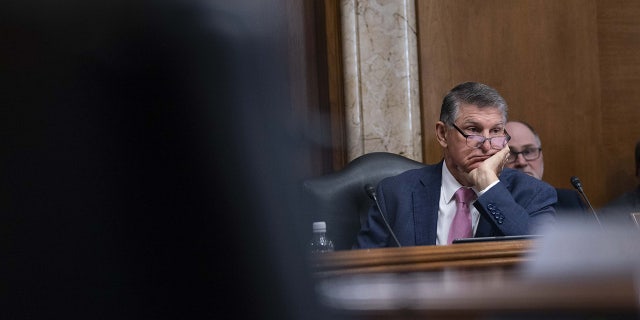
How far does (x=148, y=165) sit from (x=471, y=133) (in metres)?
3.23

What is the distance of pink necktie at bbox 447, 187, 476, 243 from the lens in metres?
3.51

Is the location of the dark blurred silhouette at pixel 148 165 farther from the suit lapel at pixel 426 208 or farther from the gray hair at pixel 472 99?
the gray hair at pixel 472 99

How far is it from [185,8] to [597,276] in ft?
1.03

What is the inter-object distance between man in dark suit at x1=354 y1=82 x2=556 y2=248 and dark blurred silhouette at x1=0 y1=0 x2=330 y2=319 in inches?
107

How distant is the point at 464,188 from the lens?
12.1ft

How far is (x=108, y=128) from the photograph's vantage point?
27.0 inches

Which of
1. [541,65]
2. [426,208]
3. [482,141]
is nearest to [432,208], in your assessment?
[426,208]

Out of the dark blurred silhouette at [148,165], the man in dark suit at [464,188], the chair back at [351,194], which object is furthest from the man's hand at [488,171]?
the dark blurred silhouette at [148,165]

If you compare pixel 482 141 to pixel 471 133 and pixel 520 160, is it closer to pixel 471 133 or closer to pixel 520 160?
pixel 471 133

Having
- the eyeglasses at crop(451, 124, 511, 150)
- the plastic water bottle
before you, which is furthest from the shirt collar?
the plastic water bottle

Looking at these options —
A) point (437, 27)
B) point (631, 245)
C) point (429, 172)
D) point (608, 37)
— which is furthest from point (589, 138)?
point (631, 245)

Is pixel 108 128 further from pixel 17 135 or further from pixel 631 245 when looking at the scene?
pixel 631 245

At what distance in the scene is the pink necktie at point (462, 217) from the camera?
11.5 feet

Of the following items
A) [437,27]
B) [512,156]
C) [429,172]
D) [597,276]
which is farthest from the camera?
[437,27]
